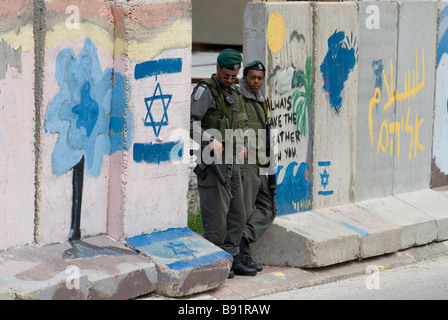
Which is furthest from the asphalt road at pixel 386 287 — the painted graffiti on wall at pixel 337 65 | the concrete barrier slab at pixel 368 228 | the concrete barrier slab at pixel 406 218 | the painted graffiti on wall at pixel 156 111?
the painted graffiti on wall at pixel 337 65

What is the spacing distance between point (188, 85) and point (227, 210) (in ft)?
3.38

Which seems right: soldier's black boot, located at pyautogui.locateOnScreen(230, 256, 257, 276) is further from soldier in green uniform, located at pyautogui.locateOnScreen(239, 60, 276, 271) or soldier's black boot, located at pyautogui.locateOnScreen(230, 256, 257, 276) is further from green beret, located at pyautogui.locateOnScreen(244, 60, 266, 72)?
green beret, located at pyautogui.locateOnScreen(244, 60, 266, 72)

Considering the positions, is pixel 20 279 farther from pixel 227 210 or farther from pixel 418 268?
pixel 418 268

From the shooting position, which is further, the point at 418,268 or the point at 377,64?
the point at 377,64

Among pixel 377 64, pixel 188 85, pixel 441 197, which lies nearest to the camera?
pixel 188 85

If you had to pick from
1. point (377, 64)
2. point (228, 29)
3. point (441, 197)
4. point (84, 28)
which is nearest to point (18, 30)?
point (84, 28)

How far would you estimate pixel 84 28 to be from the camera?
6445mm

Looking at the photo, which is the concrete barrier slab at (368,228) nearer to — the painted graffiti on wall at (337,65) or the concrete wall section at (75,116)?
the painted graffiti on wall at (337,65)

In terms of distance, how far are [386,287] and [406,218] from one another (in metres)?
1.72

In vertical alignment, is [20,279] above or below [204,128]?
below

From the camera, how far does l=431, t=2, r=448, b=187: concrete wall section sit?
997 centimetres

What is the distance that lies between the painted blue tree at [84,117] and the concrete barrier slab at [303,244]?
1790 mm

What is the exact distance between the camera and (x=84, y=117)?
6488mm

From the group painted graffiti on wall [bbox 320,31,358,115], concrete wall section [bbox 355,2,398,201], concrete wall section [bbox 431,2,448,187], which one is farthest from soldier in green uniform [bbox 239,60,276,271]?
concrete wall section [bbox 431,2,448,187]
